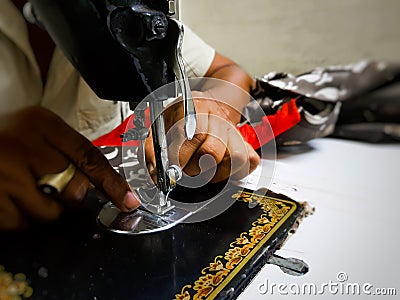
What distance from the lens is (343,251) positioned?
2.20 feet

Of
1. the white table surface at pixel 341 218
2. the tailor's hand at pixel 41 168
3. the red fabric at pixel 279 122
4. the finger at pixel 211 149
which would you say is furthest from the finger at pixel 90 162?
the red fabric at pixel 279 122

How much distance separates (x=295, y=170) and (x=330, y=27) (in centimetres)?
37

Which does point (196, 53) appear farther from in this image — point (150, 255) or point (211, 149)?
point (150, 255)

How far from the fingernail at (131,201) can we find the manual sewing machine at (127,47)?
3.5 inches

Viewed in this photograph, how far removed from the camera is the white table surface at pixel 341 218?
61 cm

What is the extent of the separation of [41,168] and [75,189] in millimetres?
58

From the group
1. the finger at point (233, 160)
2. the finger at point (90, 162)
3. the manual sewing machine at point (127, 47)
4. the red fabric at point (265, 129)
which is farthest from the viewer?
the red fabric at point (265, 129)

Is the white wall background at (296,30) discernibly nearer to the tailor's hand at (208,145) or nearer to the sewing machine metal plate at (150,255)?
the tailor's hand at (208,145)

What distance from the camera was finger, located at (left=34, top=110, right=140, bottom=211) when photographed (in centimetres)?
67

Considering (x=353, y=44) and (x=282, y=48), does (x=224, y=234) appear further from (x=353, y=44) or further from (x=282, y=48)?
(x=282, y=48)

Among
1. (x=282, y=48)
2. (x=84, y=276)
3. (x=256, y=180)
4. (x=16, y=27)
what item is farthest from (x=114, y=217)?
(x=282, y=48)

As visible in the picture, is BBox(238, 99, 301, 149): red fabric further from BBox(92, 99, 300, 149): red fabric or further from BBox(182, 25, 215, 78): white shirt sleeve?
BBox(182, 25, 215, 78): white shirt sleeve

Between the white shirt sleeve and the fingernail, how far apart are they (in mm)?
487

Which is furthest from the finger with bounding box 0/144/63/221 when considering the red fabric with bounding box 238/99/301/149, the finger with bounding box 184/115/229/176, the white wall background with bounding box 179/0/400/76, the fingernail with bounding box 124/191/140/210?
the red fabric with bounding box 238/99/301/149
